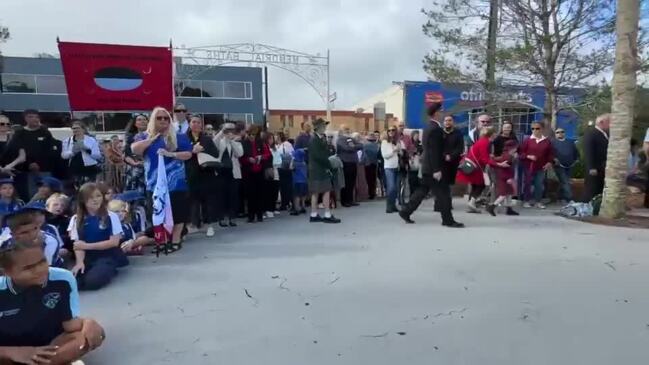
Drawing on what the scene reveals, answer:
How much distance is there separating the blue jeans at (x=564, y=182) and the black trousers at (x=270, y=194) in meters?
5.41

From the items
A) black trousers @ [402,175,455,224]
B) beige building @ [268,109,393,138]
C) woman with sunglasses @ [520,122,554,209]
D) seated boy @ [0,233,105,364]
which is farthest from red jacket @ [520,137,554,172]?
beige building @ [268,109,393,138]

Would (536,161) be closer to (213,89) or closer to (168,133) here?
(168,133)

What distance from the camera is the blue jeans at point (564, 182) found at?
983 cm

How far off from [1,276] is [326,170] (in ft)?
17.6

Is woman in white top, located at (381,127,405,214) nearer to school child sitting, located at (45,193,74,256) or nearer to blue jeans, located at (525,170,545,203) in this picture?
blue jeans, located at (525,170,545,203)

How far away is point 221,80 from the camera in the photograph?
4000 cm

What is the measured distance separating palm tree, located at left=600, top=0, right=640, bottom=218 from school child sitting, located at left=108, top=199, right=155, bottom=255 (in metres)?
6.58

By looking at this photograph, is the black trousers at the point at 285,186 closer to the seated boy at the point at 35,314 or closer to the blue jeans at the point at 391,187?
the blue jeans at the point at 391,187

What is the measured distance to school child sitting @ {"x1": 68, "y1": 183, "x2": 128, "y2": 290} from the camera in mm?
4715

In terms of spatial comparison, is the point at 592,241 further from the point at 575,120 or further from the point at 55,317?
the point at 575,120

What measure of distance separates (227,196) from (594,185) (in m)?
5.93

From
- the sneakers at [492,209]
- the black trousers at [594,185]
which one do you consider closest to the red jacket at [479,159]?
the sneakers at [492,209]

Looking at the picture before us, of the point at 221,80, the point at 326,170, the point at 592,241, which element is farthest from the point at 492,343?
the point at 221,80

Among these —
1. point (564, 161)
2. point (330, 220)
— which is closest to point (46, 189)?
point (330, 220)
